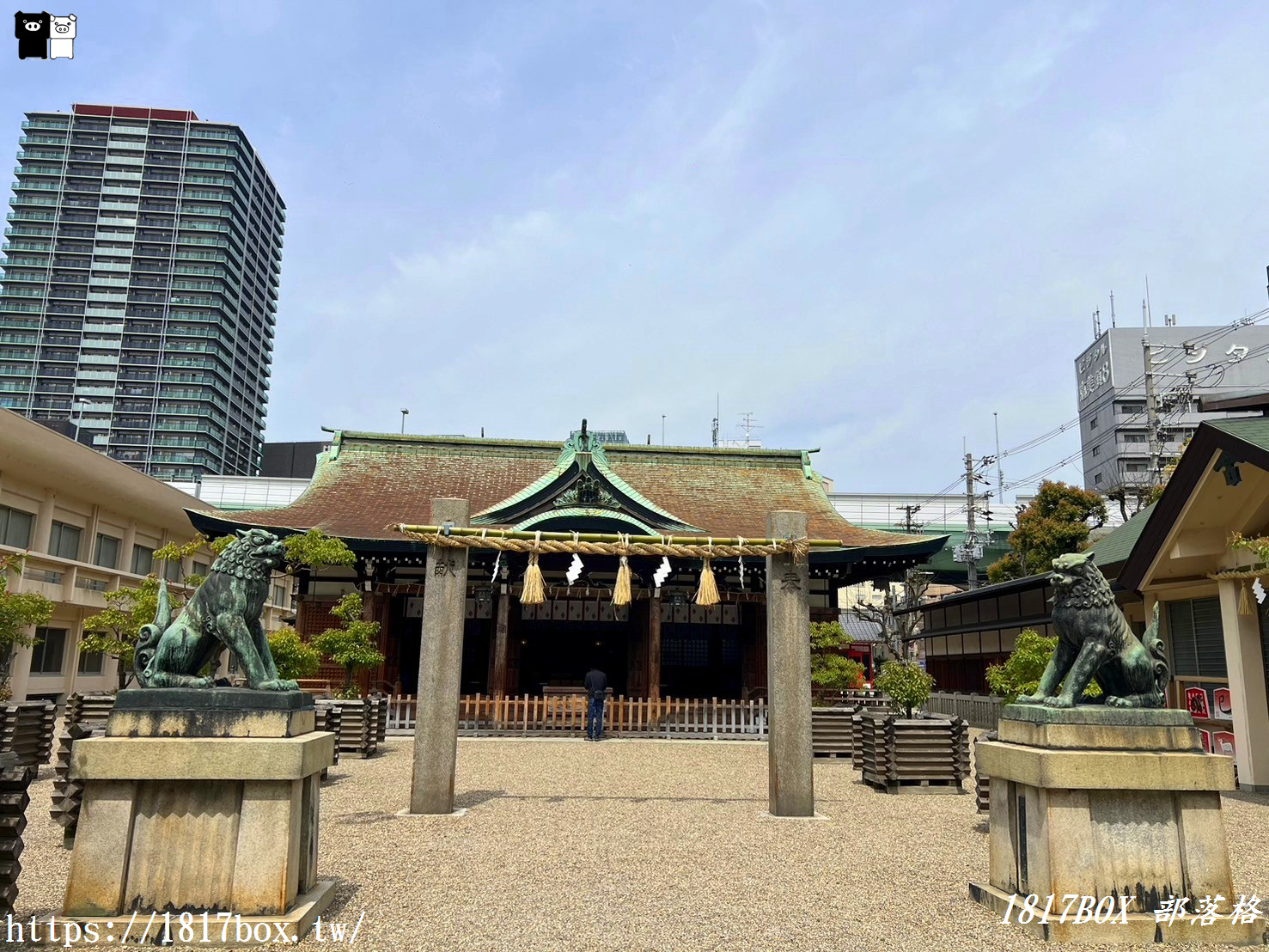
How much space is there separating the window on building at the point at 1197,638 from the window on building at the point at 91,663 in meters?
33.0

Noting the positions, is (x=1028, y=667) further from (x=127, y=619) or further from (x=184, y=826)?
(x=127, y=619)

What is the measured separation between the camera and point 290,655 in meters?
13.0

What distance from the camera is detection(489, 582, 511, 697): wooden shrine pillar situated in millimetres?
19500

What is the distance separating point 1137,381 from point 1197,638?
55.7 m

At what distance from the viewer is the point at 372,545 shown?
19484mm

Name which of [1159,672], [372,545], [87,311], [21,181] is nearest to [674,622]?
[372,545]

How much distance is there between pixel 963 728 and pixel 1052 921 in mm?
6909

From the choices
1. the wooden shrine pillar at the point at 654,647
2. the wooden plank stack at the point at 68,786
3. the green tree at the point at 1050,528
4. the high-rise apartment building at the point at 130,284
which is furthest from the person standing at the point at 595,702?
the high-rise apartment building at the point at 130,284

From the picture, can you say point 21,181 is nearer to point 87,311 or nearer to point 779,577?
point 87,311

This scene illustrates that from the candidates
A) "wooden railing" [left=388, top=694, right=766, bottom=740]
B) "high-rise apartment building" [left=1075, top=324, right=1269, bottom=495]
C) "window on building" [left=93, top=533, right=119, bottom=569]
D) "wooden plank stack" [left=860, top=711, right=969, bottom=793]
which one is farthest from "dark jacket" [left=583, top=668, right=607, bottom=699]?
"high-rise apartment building" [left=1075, top=324, right=1269, bottom=495]

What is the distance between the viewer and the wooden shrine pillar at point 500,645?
19500 mm

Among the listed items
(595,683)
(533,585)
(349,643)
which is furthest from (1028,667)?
(349,643)

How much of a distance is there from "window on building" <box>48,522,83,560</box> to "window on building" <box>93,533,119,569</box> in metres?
0.78

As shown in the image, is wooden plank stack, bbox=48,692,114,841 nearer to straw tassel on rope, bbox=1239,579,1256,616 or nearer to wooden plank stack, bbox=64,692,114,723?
wooden plank stack, bbox=64,692,114,723
